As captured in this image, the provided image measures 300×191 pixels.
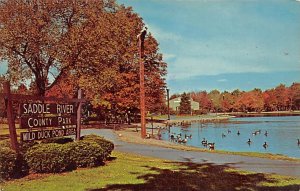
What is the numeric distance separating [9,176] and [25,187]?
3.25 feet

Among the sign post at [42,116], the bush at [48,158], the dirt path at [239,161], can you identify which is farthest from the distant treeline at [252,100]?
the bush at [48,158]

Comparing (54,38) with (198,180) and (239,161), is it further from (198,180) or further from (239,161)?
(198,180)

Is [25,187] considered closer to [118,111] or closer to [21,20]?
[21,20]

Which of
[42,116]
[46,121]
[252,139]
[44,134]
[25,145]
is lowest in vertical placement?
[252,139]

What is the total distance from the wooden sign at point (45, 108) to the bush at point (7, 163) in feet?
3.14

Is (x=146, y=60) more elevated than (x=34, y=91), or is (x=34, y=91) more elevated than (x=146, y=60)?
(x=146, y=60)

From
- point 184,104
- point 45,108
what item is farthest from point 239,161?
point 184,104

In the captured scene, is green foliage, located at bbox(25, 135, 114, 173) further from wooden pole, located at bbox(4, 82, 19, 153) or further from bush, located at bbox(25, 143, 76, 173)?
wooden pole, located at bbox(4, 82, 19, 153)

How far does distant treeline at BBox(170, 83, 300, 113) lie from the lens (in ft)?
252

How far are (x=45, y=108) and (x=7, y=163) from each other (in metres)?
1.82

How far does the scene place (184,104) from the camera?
9594 centimetres

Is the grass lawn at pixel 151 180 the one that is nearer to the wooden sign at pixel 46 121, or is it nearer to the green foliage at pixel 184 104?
the wooden sign at pixel 46 121

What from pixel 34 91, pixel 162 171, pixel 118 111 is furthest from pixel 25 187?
pixel 118 111

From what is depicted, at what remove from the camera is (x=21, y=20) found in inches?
655
